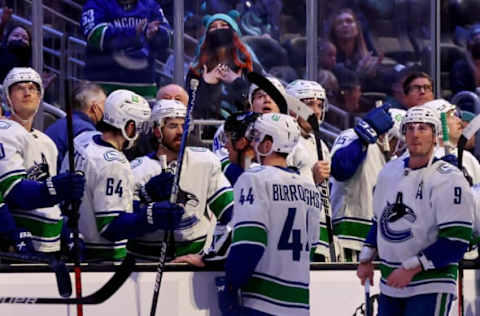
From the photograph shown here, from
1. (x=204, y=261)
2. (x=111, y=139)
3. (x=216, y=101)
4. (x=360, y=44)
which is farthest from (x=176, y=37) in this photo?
(x=204, y=261)

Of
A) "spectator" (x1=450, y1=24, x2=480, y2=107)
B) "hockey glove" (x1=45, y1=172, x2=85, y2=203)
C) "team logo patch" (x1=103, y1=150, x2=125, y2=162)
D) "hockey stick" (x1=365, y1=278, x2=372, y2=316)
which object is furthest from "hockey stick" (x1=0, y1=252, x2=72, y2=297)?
"spectator" (x1=450, y1=24, x2=480, y2=107)

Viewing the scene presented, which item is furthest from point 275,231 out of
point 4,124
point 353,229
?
point 353,229

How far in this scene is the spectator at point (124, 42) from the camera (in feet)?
25.7

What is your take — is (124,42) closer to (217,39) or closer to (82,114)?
(217,39)

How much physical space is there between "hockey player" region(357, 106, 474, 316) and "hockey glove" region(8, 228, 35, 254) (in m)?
1.55

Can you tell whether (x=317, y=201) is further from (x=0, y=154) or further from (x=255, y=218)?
(x=0, y=154)

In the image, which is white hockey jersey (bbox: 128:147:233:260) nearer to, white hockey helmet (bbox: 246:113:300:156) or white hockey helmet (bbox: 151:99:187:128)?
white hockey helmet (bbox: 151:99:187:128)

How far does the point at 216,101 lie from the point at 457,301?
2274 millimetres

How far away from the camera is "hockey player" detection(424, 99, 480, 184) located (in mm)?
6969

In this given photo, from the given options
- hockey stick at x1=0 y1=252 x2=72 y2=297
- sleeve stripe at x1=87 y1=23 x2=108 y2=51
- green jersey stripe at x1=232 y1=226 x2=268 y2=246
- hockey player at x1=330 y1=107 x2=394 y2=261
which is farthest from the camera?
sleeve stripe at x1=87 y1=23 x2=108 y2=51

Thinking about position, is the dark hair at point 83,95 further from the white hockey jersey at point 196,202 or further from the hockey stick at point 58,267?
the hockey stick at point 58,267

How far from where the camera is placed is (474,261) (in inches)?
258

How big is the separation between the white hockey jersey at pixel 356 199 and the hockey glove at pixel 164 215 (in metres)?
1.31

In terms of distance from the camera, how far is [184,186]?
6.39 metres
